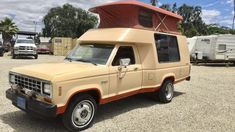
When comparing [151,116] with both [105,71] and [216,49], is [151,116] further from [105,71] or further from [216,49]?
[216,49]

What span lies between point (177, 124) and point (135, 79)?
150 cm

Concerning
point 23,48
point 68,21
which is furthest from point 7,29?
point 23,48

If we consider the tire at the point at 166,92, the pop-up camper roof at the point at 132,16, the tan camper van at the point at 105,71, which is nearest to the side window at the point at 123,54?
the tan camper van at the point at 105,71

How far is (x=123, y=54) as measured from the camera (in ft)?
20.7

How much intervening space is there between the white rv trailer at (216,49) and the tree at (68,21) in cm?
3746

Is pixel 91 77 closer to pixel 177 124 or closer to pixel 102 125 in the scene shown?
pixel 102 125

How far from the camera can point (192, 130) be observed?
5.55m

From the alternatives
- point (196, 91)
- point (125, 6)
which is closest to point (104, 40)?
point (125, 6)

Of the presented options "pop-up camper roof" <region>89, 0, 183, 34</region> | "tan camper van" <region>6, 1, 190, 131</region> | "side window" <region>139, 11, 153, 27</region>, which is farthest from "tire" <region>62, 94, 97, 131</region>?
"side window" <region>139, 11, 153, 27</region>

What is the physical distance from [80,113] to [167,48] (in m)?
3.79

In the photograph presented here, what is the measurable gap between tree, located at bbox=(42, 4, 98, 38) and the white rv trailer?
37.5 meters

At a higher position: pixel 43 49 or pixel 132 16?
pixel 132 16

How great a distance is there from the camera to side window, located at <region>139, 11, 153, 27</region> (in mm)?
6970

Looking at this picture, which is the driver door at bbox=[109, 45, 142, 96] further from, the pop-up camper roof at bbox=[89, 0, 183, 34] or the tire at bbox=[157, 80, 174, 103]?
the tire at bbox=[157, 80, 174, 103]
